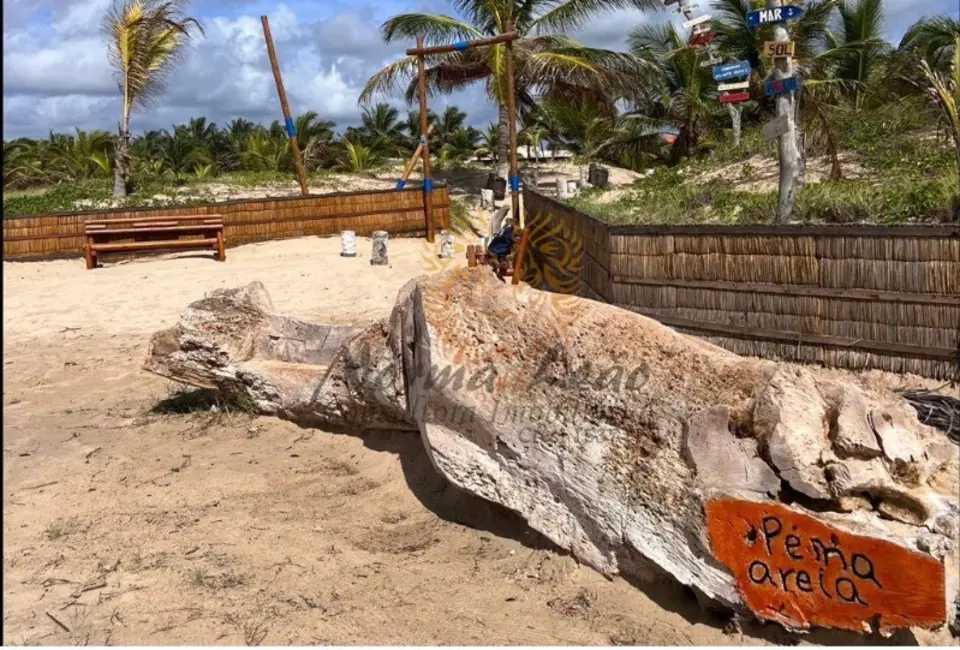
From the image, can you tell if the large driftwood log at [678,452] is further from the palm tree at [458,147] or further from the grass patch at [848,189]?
the palm tree at [458,147]

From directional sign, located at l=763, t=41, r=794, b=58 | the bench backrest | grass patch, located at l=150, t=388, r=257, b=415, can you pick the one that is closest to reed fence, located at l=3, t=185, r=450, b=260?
the bench backrest

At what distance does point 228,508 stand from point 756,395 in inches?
116

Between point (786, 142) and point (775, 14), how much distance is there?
4.84ft

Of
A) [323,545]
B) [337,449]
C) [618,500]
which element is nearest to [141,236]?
[337,449]

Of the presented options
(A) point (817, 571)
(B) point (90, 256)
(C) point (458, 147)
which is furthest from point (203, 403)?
(C) point (458, 147)

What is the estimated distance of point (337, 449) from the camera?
511 cm

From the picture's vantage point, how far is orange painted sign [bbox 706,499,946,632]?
268 centimetres

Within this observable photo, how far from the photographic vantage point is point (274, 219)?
15.5 m

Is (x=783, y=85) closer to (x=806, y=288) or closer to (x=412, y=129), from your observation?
(x=806, y=288)

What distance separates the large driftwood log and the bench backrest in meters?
10.6

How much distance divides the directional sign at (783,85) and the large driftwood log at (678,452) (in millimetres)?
4594

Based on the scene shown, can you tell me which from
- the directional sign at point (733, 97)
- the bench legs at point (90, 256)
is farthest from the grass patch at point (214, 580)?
the bench legs at point (90, 256)

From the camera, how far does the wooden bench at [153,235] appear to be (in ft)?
44.7

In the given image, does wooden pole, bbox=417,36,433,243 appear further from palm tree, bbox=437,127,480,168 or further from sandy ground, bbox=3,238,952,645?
palm tree, bbox=437,127,480,168
